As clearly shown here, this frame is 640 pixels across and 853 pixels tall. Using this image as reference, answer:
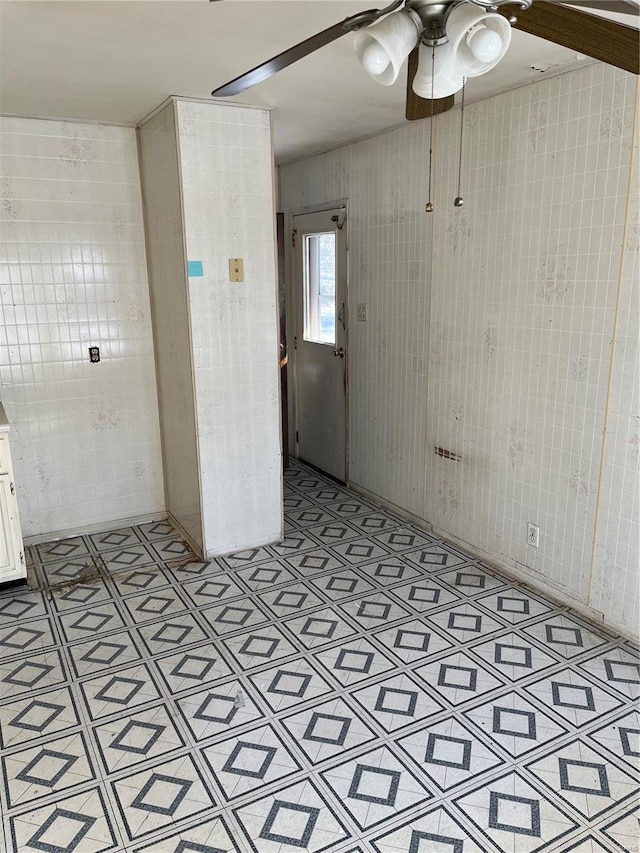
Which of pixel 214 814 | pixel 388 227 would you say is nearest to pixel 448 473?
pixel 388 227

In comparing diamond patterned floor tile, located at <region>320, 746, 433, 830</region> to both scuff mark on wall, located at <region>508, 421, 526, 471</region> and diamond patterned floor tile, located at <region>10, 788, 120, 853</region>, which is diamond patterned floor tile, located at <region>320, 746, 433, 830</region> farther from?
scuff mark on wall, located at <region>508, 421, 526, 471</region>

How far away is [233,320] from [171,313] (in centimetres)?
39

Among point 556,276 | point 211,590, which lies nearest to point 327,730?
point 211,590

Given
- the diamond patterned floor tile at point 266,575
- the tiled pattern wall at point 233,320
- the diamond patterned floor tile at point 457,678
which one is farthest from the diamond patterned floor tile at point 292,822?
the tiled pattern wall at point 233,320

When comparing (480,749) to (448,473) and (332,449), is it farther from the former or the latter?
(332,449)

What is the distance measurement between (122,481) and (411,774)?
2569mm

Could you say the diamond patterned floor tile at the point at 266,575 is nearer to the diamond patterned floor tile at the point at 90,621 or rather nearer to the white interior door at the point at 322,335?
the diamond patterned floor tile at the point at 90,621

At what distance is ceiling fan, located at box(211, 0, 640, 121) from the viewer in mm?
1292

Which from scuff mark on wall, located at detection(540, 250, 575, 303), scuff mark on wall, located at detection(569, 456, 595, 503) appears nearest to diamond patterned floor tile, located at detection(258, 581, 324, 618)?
scuff mark on wall, located at detection(569, 456, 595, 503)

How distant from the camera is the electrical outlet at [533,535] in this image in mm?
3057

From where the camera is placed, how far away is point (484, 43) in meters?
1.29

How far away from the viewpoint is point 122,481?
13.0ft

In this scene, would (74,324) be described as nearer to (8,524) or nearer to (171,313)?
(171,313)

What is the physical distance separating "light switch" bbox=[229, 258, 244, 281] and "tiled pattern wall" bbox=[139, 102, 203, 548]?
0.80 feet
